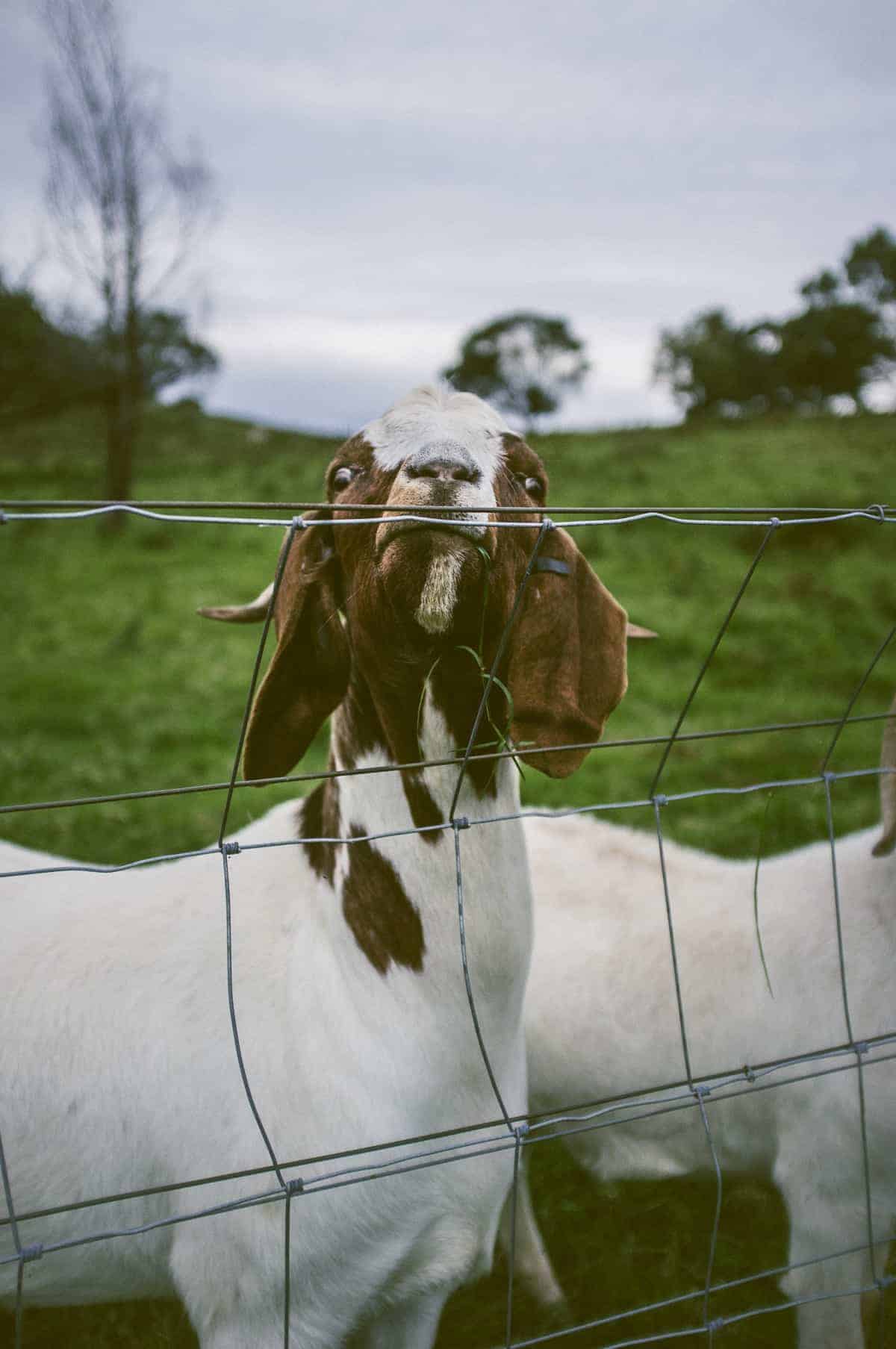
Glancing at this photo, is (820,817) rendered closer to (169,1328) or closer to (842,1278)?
(842,1278)

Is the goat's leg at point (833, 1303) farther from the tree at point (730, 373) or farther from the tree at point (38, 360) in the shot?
the tree at point (730, 373)

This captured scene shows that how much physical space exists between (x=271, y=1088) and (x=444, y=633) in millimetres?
1021

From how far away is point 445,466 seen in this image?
166cm

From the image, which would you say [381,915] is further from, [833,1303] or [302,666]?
[833,1303]

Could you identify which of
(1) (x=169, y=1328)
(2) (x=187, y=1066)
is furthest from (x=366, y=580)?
(1) (x=169, y=1328)

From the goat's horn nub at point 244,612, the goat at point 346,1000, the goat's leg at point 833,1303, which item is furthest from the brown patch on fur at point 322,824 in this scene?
the goat's leg at point 833,1303

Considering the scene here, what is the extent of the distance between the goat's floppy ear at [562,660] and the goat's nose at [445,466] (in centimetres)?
35

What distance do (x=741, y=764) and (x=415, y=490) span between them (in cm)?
567

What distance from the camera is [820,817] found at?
5.73m

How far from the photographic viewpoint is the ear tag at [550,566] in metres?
1.96

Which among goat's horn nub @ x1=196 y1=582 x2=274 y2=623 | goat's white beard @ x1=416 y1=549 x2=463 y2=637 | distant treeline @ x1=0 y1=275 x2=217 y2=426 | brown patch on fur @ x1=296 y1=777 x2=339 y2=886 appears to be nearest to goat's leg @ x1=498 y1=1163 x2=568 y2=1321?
brown patch on fur @ x1=296 y1=777 x2=339 y2=886

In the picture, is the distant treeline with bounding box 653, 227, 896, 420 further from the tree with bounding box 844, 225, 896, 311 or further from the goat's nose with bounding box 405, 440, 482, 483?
the goat's nose with bounding box 405, 440, 482, 483

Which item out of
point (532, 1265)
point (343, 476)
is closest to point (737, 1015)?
point (532, 1265)

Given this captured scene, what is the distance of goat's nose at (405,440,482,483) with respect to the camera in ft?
5.42
